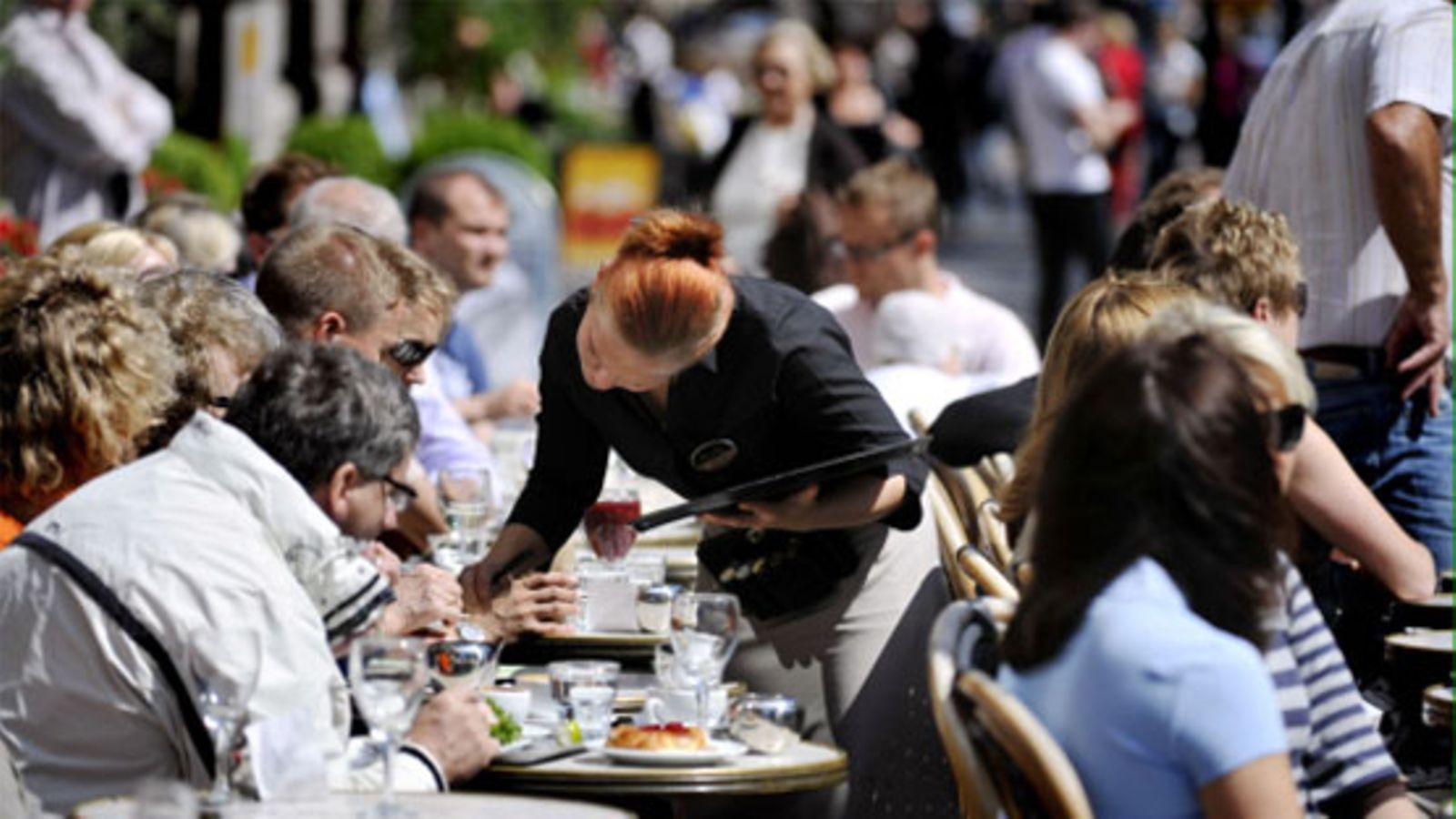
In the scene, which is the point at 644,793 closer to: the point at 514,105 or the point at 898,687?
the point at 898,687

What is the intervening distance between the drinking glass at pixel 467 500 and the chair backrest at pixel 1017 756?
3213 mm

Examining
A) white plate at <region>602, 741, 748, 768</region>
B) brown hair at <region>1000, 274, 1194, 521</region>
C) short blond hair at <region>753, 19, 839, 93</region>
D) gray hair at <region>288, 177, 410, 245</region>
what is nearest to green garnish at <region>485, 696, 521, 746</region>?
white plate at <region>602, 741, 748, 768</region>

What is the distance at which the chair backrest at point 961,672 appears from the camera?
11.7 ft

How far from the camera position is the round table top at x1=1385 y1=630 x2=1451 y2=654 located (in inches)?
201

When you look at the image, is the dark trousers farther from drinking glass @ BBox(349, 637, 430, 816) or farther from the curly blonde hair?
drinking glass @ BBox(349, 637, 430, 816)

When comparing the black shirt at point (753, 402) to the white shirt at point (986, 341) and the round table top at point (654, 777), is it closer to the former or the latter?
the round table top at point (654, 777)

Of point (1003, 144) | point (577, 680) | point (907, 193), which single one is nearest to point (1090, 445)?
point (577, 680)

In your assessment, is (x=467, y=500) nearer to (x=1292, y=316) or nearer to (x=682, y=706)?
(x=1292, y=316)

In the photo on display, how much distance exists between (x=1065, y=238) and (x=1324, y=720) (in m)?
12.9

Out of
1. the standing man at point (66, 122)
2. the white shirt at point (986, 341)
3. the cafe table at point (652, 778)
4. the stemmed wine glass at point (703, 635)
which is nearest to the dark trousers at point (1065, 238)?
the standing man at point (66, 122)

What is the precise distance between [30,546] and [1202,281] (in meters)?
2.56

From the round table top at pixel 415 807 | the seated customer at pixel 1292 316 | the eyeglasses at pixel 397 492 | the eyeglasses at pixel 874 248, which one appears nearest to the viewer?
the round table top at pixel 415 807

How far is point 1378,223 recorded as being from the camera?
696 centimetres

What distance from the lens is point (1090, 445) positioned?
3.48 metres
